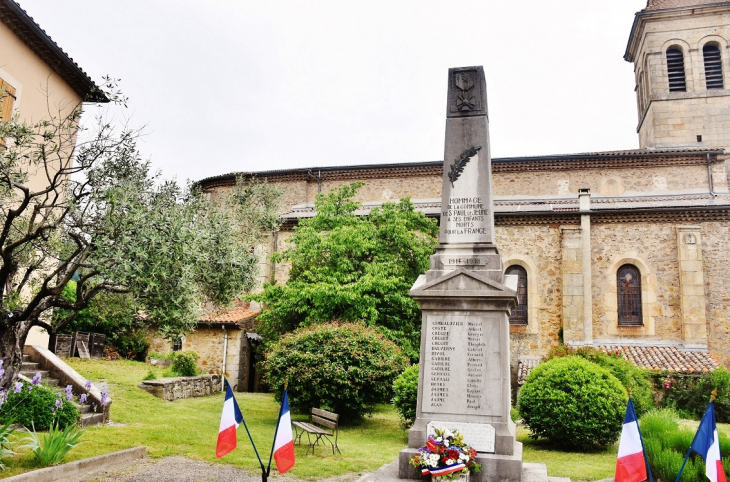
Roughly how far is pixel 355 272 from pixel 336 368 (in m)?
4.65

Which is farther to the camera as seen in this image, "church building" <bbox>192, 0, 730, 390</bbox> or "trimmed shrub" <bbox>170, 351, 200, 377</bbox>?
"church building" <bbox>192, 0, 730, 390</bbox>

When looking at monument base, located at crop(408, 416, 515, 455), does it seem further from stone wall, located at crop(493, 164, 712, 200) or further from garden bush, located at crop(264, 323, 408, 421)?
stone wall, located at crop(493, 164, 712, 200)

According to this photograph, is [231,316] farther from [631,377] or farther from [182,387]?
[631,377]

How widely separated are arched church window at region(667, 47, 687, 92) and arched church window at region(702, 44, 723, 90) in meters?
1.08

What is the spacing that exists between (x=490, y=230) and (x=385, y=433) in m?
7.69

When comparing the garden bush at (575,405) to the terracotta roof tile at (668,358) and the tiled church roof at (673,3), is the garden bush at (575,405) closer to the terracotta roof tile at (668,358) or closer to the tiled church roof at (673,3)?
the terracotta roof tile at (668,358)

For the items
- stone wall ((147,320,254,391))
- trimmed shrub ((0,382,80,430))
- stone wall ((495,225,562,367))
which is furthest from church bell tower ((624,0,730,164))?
trimmed shrub ((0,382,80,430))

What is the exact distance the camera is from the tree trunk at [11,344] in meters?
8.82

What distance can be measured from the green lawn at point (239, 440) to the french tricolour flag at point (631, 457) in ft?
10.1

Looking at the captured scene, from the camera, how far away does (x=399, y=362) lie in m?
14.2

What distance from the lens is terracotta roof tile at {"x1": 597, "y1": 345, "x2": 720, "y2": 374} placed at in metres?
17.2

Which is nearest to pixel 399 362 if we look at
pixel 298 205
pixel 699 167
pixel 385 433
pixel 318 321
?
pixel 385 433

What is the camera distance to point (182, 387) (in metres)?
17.2

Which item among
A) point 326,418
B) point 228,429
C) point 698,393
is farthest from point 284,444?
point 698,393
